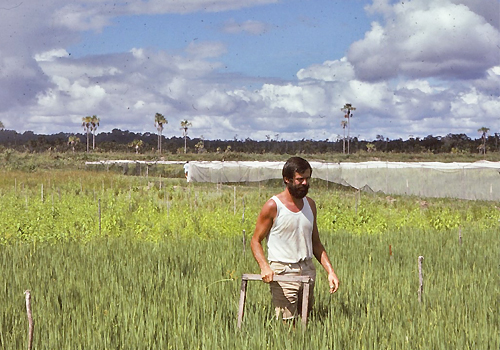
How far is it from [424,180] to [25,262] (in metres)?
23.4

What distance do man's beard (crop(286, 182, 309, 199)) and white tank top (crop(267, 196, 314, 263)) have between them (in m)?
0.13

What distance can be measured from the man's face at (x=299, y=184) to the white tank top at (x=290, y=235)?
0.51 feet

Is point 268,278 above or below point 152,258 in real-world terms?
above

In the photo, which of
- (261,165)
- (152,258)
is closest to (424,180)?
(261,165)

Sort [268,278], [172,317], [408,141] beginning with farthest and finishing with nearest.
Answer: [408,141], [172,317], [268,278]

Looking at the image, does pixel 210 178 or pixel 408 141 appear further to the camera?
pixel 408 141

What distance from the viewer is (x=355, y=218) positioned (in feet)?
52.3

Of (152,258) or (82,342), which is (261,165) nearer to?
(152,258)

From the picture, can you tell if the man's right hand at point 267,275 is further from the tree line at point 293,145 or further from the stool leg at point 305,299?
the tree line at point 293,145

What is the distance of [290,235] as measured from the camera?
4.45 meters

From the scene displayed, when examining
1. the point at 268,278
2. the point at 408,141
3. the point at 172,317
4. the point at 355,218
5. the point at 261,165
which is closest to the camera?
the point at 268,278

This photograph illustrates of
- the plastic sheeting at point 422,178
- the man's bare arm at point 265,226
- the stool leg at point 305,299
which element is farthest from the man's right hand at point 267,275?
the plastic sheeting at point 422,178

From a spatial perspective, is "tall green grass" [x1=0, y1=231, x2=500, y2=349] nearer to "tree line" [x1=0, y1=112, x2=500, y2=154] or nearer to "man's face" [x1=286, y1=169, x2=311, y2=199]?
"man's face" [x1=286, y1=169, x2=311, y2=199]

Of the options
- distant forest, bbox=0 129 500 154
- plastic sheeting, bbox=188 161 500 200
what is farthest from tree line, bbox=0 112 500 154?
plastic sheeting, bbox=188 161 500 200
